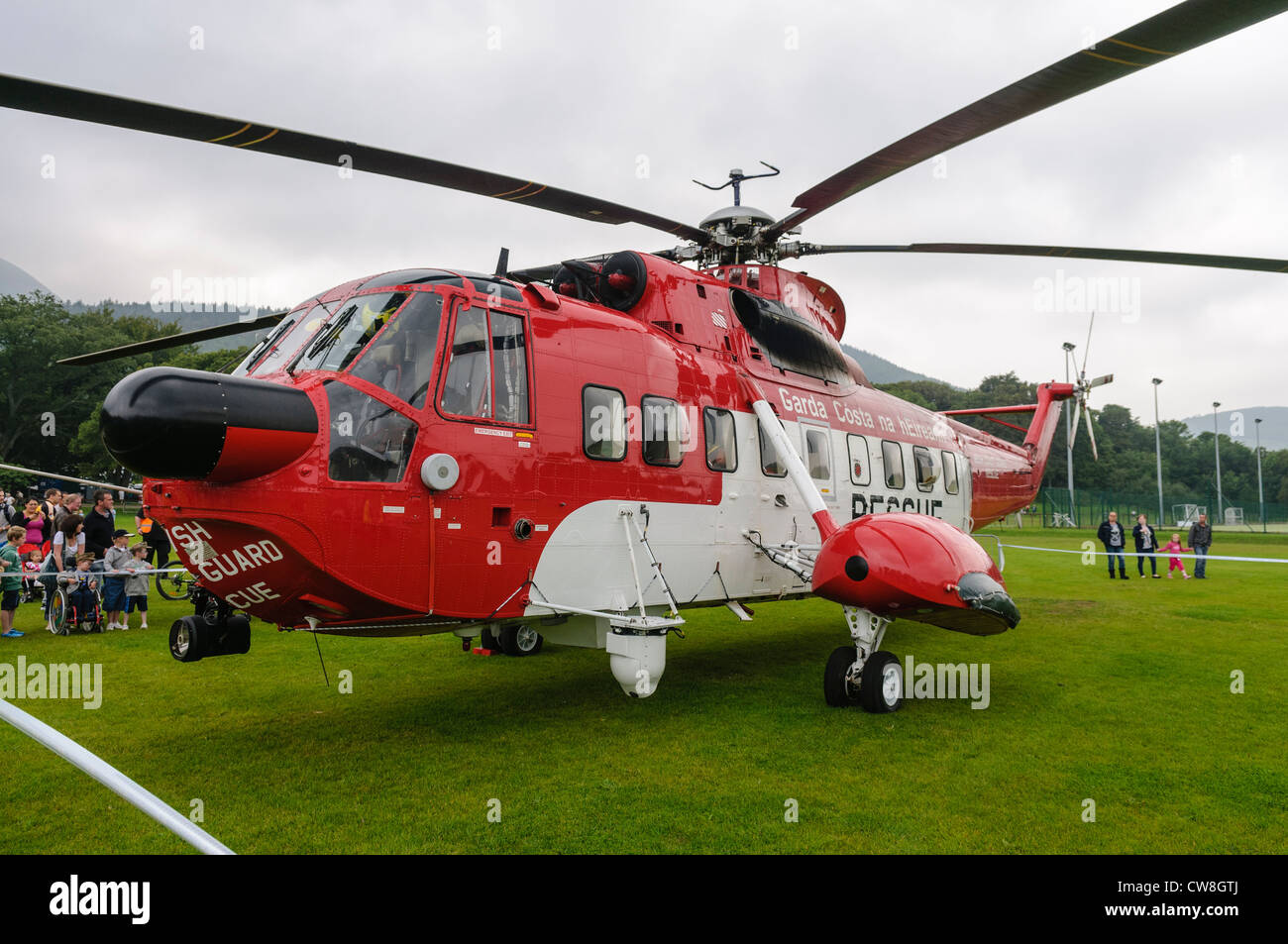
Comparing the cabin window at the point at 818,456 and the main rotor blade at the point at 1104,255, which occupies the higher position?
the main rotor blade at the point at 1104,255

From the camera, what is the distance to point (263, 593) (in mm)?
5836

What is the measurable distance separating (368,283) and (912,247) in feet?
21.4

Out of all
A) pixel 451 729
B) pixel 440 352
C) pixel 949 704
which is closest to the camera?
pixel 440 352

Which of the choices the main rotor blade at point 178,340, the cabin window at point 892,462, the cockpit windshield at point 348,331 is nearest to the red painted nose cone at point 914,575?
the cabin window at point 892,462

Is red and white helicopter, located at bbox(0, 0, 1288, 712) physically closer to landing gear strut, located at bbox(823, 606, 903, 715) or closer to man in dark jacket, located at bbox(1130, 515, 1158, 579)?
landing gear strut, located at bbox(823, 606, 903, 715)

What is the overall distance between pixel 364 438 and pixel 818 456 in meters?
6.42

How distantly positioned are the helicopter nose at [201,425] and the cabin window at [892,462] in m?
8.83

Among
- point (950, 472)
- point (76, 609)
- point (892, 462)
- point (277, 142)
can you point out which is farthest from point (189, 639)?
point (950, 472)

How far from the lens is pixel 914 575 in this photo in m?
7.50

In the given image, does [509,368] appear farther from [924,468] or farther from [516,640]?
[924,468]

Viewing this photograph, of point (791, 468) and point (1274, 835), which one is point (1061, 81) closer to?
point (791, 468)

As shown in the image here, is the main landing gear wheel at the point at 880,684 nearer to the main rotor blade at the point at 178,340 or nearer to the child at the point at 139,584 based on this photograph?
the main rotor blade at the point at 178,340

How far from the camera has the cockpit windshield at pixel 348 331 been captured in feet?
20.1
